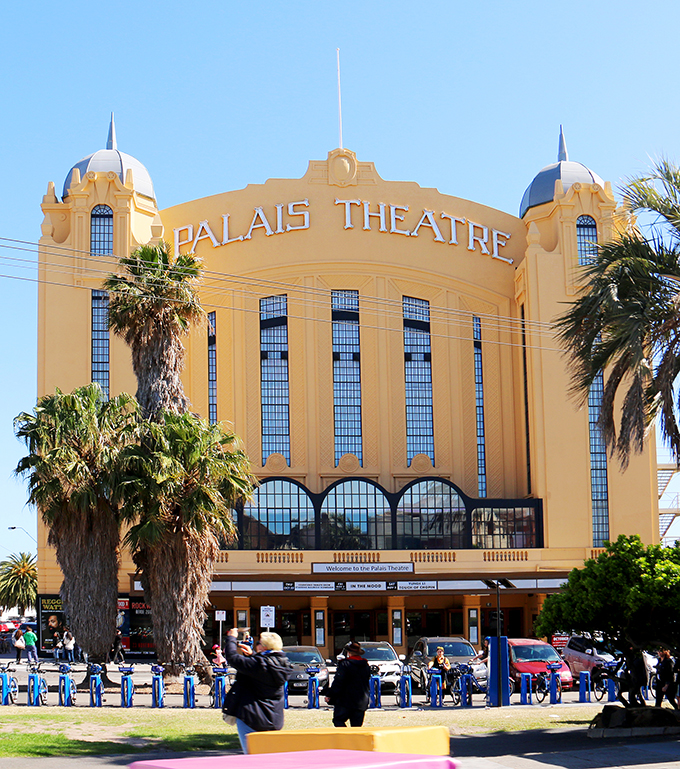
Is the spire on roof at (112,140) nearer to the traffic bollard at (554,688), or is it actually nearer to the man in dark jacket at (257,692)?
the traffic bollard at (554,688)

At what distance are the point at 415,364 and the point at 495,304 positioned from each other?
18.6 feet

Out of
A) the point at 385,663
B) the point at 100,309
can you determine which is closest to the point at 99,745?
the point at 385,663

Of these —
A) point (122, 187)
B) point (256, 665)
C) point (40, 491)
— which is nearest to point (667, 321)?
point (256, 665)

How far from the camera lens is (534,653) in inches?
1103

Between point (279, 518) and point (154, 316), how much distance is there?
17899 millimetres

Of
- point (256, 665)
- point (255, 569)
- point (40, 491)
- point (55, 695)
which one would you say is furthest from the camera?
point (255, 569)

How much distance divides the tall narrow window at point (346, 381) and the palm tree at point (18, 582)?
88.9ft

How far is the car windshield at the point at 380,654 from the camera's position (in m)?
28.5

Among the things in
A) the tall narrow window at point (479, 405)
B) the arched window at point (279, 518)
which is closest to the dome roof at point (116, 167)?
the arched window at point (279, 518)

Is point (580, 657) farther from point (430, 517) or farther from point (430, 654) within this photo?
point (430, 517)

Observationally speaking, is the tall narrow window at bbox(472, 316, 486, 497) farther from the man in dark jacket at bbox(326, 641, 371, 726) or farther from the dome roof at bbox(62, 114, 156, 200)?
the man in dark jacket at bbox(326, 641, 371, 726)

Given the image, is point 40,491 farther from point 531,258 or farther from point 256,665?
point 531,258

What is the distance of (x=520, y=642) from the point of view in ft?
94.5

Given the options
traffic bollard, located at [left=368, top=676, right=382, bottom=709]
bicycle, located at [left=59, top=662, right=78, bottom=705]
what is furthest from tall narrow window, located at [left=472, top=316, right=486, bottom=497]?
bicycle, located at [left=59, top=662, right=78, bottom=705]
